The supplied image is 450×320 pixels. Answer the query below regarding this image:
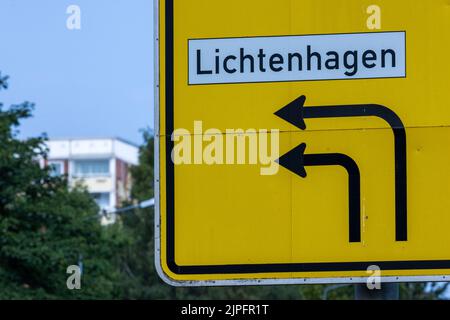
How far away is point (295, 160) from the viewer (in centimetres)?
404

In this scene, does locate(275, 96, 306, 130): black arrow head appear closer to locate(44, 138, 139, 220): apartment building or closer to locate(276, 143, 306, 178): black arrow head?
locate(276, 143, 306, 178): black arrow head

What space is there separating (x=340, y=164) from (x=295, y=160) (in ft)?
0.47

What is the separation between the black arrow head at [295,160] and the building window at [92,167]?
374 ft

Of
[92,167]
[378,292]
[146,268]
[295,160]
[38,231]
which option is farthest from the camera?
[92,167]

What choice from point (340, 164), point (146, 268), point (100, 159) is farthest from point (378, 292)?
point (100, 159)

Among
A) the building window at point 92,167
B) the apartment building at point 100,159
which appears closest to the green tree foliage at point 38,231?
the apartment building at point 100,159

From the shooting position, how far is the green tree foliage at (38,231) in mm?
28719

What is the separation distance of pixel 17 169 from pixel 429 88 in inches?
1026

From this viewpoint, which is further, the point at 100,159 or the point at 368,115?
the point at 100,159

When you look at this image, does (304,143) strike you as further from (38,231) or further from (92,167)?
(92,167)
